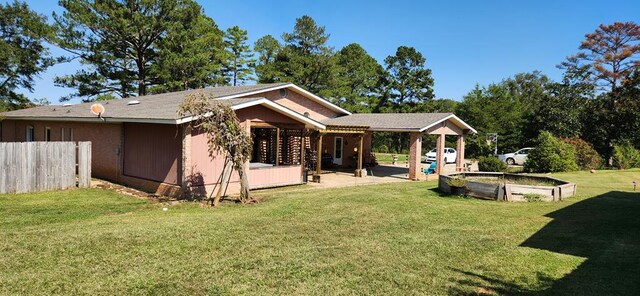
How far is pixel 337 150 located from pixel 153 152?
1529cm

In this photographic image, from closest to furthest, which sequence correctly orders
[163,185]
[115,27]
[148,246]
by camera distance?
[148,246] < [163,185] < [115,27]

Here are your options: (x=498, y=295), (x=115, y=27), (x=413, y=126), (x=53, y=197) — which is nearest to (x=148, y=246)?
(x=498, y=295)

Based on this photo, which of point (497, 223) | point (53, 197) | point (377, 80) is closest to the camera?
point (497, 223)

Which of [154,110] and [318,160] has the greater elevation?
[154,110]

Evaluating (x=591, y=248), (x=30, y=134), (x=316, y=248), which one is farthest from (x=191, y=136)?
(x=30, y=134)

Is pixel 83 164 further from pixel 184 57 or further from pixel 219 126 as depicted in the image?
pixel 184 57

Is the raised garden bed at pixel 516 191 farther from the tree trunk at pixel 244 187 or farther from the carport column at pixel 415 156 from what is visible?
the tree trunk at pixel 244 187

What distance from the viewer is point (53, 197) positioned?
1266 cm

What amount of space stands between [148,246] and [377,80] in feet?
Result: 153

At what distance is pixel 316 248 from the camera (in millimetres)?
7441

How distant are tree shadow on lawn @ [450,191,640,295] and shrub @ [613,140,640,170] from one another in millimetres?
17317

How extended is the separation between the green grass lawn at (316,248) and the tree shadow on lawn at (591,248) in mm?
28

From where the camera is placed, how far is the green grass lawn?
569 centimetres

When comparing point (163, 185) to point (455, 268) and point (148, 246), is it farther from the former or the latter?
point (455, 268)
